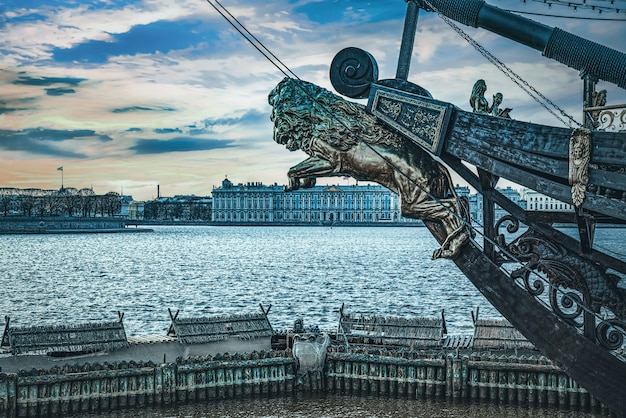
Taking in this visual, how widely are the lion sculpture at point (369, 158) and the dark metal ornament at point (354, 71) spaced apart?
16 cm

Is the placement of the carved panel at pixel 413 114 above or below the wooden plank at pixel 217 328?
above

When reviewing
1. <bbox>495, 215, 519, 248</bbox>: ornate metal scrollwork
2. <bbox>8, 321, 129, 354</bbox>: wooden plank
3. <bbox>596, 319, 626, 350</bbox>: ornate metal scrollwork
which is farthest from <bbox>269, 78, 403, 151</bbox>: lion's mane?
<bbox>8, 321, 129, 354</bbox>: wooden plank

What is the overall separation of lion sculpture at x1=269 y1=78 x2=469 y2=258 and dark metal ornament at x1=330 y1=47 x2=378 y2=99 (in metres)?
0.16

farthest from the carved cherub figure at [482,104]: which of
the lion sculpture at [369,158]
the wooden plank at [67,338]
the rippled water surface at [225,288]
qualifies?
the rippled water surface at [225,288]

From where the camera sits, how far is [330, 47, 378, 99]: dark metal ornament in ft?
21.3

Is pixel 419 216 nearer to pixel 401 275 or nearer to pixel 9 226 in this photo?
pixel 401 275

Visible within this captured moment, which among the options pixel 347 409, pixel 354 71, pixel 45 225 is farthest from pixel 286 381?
pixel 45 225

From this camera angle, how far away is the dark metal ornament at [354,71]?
6.50 metres

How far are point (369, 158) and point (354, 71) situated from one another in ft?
2.48

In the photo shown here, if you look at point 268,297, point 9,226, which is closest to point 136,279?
point 268,297

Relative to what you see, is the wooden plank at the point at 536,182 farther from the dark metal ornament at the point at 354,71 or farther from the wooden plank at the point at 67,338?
the wooden plank at the point at 67,338

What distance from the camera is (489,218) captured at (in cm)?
676

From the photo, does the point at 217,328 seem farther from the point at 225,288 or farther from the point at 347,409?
the point at 225,288

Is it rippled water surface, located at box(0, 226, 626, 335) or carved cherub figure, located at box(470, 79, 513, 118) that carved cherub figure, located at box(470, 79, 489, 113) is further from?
rippled water surface, located at box(0, 226, 626, 335)
